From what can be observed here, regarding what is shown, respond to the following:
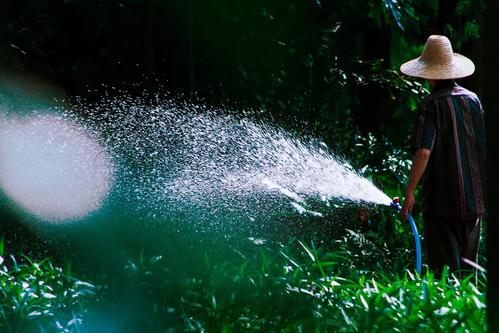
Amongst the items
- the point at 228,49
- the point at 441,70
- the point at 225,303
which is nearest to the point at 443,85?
the point at 441,70

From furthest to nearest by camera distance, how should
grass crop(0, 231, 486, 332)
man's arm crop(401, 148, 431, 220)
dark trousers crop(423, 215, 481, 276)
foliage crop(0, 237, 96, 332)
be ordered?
dark trousers crop(423, 215, 481, 276)
man's arm crop(401, 148, 431, 220)
foliage crop(0, 237, 96, 332)
grass crop(0, 231, 486, 332)

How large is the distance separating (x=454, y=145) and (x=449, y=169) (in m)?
0.14

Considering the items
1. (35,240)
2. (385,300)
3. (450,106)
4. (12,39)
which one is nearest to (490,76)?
(385,300)

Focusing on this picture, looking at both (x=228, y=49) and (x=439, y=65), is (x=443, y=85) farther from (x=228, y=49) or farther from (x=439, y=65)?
(x=228, y=49)

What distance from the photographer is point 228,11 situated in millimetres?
8297

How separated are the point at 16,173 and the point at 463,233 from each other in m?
3.41

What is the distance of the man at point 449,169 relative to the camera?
17.1ft

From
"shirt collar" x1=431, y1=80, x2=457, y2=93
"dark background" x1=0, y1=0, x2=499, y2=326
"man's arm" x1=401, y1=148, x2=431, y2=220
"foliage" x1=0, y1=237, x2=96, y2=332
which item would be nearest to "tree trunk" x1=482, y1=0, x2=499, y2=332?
"foliage" x1=0, y1=237, x2=96, y2=332

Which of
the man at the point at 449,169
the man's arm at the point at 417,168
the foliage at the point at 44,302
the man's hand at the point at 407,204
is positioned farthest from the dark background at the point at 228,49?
the foliage at the point at 44,302

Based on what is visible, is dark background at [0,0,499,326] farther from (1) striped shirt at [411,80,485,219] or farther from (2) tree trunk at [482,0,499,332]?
(2) tree trunk at [482,0,499,332]

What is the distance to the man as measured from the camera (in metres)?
5.21

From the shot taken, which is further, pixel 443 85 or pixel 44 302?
pixel 443 85

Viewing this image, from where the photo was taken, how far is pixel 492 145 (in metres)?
3.11

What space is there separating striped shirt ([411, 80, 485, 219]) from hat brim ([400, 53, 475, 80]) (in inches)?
4.1
